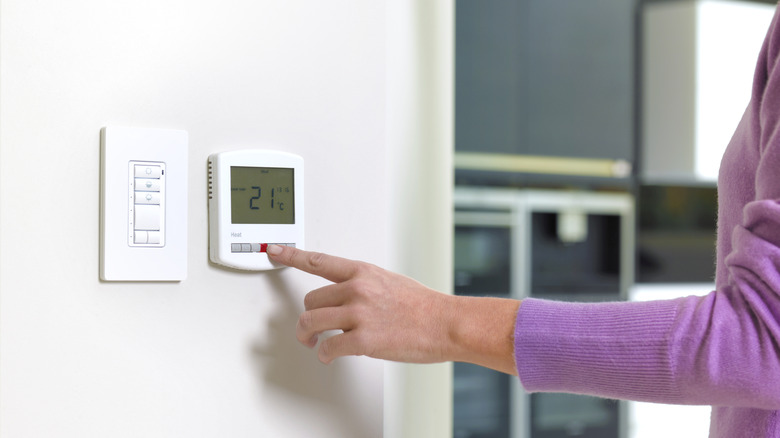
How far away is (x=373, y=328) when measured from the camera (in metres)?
0.67

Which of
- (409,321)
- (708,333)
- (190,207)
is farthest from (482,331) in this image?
(190,207)

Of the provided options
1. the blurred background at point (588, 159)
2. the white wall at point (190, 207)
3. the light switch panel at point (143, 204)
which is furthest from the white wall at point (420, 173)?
the blurred background at point (588, 159)

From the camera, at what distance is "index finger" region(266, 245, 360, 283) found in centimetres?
70

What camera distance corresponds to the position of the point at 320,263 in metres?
0.71

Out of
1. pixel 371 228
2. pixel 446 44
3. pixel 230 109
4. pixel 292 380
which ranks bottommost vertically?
pixel 292 380

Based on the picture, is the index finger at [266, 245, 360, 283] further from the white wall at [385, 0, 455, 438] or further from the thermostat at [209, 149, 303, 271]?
the white wall at [385, 0, 455, 438]

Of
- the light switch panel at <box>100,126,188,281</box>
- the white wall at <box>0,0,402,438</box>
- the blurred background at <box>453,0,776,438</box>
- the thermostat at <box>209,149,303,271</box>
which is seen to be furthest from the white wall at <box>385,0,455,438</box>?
the blurred background at <box>453,0,776,438</box>

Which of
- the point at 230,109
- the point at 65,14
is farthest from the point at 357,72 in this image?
the point at 65,14

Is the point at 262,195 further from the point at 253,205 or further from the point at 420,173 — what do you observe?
the point at 420,173

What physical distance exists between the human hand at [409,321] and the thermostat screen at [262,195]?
89 millimetres

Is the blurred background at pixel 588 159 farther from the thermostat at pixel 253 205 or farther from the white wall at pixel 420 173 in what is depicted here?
the thermostat at pixel 253 205

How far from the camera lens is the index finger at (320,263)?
70 cm

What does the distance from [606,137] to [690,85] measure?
385mm

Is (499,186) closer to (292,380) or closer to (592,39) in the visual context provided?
(592,39)
